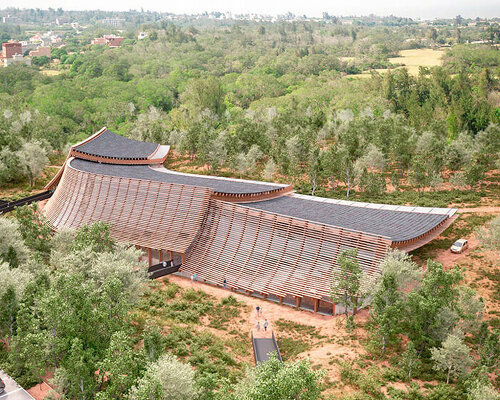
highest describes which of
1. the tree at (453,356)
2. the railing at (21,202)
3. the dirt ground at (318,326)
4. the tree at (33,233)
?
the tree at (33,233)

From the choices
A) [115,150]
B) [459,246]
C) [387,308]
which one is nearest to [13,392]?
[387,308]

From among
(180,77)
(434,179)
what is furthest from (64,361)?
(180,77)

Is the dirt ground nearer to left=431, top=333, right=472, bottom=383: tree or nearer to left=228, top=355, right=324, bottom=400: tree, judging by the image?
left=431, top=333, right=472, bottom=383: tree

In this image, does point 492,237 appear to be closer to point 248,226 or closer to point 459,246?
point 459,246

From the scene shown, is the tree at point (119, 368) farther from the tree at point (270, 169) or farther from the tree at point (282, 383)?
the tree at point (270, 169)

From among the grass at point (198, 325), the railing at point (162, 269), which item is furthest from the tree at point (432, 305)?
the railing at point (162, 269)
